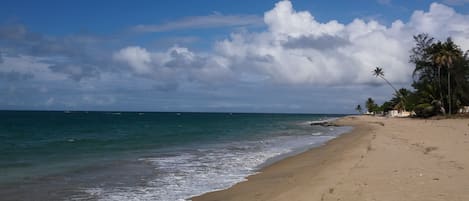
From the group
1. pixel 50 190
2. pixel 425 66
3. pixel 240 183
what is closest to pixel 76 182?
pixel 50 190

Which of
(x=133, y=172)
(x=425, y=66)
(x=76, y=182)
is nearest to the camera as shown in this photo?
(x=76, y=182)

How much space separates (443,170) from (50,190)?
11051 millimetres

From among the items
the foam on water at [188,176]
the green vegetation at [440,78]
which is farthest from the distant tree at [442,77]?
the foam on water at [188,176]

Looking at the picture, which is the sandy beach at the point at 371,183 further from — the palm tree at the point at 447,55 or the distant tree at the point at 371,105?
the distant tree at the point at 371,105

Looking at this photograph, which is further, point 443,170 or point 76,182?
point 76,182

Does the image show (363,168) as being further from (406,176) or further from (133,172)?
(133,172)

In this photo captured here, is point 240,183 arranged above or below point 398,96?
below

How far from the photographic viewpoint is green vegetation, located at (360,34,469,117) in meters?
67.1

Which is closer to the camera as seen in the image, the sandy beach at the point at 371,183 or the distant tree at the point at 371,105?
the sandy beach at the point at 371,183

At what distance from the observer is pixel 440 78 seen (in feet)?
230

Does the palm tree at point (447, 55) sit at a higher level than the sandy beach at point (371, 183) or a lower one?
higher

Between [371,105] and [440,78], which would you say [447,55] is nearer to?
[440,78]

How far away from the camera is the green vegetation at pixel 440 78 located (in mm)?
67125

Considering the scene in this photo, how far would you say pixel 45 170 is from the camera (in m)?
18.6
